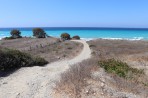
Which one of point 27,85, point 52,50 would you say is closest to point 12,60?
point 27,85

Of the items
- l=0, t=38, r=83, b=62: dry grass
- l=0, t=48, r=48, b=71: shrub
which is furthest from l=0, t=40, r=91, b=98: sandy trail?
l=0, t=38, r=83, b=62: dry grass

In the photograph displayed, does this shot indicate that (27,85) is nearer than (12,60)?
Yes

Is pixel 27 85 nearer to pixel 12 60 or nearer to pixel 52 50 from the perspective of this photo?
pixel 12 60

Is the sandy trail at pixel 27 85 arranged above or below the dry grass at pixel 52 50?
above

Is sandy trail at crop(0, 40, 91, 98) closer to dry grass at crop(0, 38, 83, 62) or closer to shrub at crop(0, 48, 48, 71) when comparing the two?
shrub at crop(0, 48, 48, 71)

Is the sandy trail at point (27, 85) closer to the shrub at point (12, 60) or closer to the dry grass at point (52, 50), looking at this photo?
the shrub at point (12, 60)

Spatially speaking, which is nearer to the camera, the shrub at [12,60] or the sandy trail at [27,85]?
the sandy trail at [27,85]

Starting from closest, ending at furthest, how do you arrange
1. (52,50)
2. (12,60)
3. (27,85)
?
(27,85) → (12,60) → (52,50)

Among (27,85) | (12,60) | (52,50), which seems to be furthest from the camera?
(52,50)

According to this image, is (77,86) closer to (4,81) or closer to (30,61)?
(4,81)

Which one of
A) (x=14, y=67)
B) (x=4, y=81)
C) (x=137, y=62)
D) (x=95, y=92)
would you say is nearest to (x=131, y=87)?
(x=95, y=92)

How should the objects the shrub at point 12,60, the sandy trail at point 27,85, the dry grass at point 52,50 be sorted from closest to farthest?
the sandy trail at point 27,85, the shrub at point 12,60, the dry grass at point 52,50

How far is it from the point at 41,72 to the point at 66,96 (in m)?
6.82

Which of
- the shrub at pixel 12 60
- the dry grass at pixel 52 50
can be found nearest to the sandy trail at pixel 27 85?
the shrub at pixel 12 60
